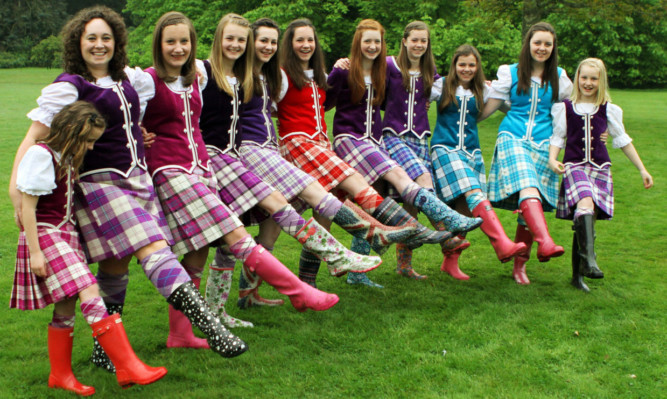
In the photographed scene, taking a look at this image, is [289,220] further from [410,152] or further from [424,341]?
[410,152]

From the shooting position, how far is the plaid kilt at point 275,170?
4.40 m

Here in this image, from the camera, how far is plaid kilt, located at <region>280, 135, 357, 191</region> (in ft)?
15.3

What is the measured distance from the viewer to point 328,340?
170 inches

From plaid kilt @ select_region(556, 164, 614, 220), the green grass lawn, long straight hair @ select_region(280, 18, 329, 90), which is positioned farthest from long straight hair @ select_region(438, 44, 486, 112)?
the green grass lawn

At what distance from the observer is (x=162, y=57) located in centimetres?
396

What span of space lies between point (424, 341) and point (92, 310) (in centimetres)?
201

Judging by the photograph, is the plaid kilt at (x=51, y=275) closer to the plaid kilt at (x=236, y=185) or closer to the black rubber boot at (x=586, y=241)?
the plaid kilt at (x=236, y=185)

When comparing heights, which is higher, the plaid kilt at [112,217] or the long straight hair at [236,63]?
the long straight hair at [236,63]

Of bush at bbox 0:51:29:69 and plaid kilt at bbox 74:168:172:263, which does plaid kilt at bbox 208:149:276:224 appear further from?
bush at bbox 0:51:29:69

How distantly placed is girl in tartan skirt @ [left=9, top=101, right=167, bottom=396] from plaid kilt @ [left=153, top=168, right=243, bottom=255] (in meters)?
0.58

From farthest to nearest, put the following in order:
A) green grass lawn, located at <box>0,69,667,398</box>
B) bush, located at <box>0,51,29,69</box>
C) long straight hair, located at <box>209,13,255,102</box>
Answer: bush, located at <box>0,51,29,69</box> < long straight hair, located at <box>209,13,255,102</box> < green grass lawn, located at <box>0,69,667,398</box>

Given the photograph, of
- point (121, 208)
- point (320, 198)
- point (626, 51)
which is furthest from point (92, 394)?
point (626, 51)

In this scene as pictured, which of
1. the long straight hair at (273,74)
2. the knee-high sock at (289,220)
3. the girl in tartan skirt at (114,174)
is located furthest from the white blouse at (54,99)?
the long straight hair at (273,74)

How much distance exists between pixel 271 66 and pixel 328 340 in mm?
1939
